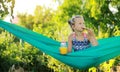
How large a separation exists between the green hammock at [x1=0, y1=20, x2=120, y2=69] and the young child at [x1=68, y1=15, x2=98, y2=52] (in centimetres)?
14

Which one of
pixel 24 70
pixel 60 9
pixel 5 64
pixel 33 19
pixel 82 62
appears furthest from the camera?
pixel 33 19

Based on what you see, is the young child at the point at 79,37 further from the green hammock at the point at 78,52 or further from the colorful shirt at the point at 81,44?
the green hammock at the point at 78,52

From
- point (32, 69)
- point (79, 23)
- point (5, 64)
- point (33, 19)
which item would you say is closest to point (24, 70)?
point (32, 69)

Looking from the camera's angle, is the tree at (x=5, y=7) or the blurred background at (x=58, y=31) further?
the blurred background at (x=58, y=31)

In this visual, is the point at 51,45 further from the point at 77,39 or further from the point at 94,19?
the point at 94,19

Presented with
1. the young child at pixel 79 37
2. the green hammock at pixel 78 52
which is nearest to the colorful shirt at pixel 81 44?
the young child at pixel 79 37

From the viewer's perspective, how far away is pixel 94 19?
19.5 metres

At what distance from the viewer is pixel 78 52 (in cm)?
466

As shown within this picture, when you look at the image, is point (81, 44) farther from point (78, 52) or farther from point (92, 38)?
point (78, 52)

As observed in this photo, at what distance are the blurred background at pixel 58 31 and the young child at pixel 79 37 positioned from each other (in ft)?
1.56

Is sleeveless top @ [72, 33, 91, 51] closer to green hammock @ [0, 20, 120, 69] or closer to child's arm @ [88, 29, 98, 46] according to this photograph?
child's arm @ [88, 29, 98, 46]

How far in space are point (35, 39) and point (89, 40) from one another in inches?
26.7

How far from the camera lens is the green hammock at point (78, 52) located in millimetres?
4670

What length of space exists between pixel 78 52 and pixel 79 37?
320 millimetres
